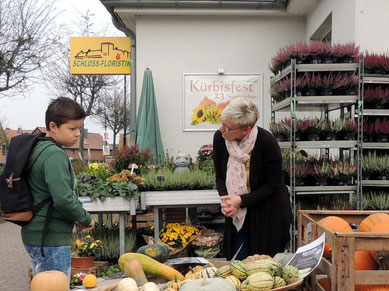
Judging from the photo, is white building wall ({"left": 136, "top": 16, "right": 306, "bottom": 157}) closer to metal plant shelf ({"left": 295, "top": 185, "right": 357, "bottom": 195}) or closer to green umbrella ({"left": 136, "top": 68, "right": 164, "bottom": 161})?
green umbrella ({"left": 136, "top": 68, "right": 164, "bottom": 161})

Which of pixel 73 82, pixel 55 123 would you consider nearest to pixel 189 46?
pixel 55 123

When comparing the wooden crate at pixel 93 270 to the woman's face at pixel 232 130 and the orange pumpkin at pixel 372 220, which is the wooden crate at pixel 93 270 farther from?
the orange pumpkin at pixel 372 220

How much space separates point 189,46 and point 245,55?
1181mm

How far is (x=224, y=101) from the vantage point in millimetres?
9102

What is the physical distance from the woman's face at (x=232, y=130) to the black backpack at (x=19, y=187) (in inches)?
41.4

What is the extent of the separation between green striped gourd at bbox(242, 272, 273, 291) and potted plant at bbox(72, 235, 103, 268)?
3619 mm

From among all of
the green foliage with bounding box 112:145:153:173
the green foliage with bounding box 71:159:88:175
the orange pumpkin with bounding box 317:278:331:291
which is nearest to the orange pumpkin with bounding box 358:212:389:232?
the orange pumpkin with bounding box 317:278:331:291

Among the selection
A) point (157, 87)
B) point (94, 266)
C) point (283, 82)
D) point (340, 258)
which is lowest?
point (94, 266)

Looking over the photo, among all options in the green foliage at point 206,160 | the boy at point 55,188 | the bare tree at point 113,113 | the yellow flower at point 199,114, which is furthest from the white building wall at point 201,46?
the bare tree at point 113,113

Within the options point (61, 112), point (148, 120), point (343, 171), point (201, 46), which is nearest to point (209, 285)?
point (61, 112)

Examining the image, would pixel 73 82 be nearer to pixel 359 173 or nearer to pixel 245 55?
pixel 245 55

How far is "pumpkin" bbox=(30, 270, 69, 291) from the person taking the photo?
1441 millimetres

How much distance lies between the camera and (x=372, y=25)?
5.78m

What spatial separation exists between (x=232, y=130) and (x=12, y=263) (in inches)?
219
